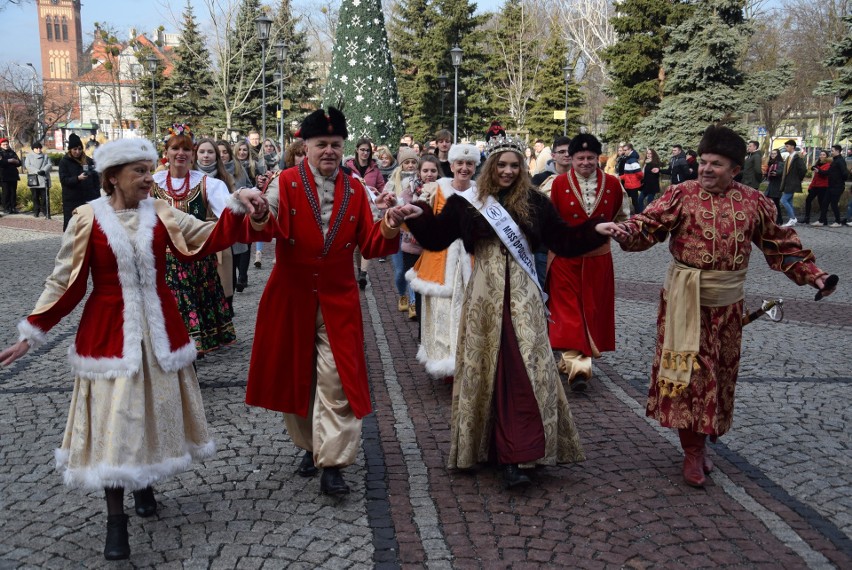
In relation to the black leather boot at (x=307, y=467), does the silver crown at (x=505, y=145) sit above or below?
above

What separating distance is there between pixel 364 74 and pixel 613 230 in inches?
813

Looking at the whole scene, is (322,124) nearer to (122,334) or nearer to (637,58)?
(122,334)

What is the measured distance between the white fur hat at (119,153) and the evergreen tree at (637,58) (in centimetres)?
3023

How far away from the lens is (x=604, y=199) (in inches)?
277

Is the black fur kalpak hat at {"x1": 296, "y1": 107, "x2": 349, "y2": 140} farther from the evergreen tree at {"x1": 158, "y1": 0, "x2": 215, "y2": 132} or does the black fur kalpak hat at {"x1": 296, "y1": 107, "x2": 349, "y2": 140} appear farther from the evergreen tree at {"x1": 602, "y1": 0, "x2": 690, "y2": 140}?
the evergreen tree at {"x1": 158, "y1": 0, "x2": 215, "y2": 132}

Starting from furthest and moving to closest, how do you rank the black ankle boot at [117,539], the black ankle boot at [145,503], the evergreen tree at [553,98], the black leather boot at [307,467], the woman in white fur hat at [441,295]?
the evergreen tree at [553,98]
the woman in white fur hat at [441,295]
the black leather boot at [307,467]
the black ankle boot at [145,503]
the black ankle boot at [117,539]

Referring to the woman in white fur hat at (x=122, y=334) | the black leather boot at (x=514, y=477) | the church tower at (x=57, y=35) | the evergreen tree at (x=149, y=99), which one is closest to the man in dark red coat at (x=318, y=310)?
the woman in white fur hat at (x=122, y=334)

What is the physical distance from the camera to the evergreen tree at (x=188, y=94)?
46312 mm

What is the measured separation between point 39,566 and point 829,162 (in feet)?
69.9

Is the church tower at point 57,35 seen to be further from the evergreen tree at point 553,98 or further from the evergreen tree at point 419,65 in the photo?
the evergreen tree at point 553,98

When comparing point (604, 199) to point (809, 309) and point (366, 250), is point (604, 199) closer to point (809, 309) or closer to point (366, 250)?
point (366, 250)

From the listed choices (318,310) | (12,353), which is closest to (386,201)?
(318,310)

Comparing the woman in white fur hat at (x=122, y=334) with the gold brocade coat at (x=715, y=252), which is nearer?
the woman in white fur hat at (x=122, y=334)

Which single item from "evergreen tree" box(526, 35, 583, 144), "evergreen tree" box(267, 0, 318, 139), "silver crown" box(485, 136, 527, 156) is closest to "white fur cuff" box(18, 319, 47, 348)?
"silver crown" box(485, 136, 527, 156)
